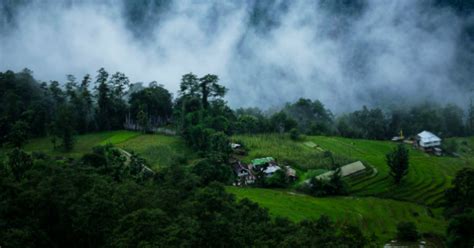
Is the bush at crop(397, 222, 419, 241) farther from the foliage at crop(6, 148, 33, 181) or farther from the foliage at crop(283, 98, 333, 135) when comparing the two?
the foliage at crop(283, 98, 333, 135)

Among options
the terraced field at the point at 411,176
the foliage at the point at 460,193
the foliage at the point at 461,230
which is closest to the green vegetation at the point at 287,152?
the terraced field at the point at 411,176

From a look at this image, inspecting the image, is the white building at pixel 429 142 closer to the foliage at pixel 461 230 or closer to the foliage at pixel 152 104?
the foliage at pixel 152 104

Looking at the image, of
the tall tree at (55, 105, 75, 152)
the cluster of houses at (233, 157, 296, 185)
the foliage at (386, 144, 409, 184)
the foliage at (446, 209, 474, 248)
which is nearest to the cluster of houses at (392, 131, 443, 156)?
the foliage at (386, 144, 409, 184)

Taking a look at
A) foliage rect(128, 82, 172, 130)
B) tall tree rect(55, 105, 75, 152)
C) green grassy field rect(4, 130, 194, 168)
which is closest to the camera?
green grassy field rect(4, 130, 194, 168)

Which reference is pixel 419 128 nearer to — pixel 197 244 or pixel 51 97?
pixel 51 97

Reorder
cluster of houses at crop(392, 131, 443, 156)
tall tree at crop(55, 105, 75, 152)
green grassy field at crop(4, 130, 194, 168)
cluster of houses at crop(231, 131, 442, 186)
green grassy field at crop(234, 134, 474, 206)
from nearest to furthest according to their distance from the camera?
1. green grassy field at crop(234, 134, 474, 206)
2. cluster of houses at crop(231, 131, 442, 186)
3. green grassy field at crop(4, 130, 194, 168)
4. tall tree at crop(55, 105, 75, 152)
5. cluster of houses at crop(392, 131, 443, 156)

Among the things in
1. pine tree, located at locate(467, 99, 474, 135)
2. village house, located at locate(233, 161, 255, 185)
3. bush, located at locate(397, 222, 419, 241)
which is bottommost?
bush, located at locate(397, 222, 419, 241)

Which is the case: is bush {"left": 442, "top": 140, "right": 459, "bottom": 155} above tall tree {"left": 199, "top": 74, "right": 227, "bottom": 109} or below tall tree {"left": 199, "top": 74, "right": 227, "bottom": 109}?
below
